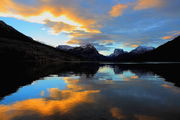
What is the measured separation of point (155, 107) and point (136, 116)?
→ 4156 mm

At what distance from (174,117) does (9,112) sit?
1651cm

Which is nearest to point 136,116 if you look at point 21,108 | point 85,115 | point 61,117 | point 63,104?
point 85,115

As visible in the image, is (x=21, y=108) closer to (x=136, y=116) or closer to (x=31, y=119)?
(x=31, y=119)

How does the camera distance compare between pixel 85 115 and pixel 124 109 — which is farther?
pixel 124 109

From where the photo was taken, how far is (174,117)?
40.2 feet

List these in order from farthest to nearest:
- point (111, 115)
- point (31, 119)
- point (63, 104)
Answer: point (63, 104) → point (111, 115) → point (31, 119)

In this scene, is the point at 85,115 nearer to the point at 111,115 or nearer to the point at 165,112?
the point at 111,115

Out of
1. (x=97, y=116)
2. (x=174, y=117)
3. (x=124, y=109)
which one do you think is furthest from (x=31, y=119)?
(x=174, y=117)

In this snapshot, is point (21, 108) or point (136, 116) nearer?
point (136, 116)

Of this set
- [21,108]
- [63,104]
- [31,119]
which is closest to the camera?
[31,119]

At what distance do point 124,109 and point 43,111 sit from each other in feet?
28.9

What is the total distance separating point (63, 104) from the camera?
1605 centimetres

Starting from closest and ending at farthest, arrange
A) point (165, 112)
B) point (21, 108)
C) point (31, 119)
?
point (31, 119), point (165, 112), point (21, 108)

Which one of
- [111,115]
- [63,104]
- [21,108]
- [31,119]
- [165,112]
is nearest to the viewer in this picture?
[31,119]
